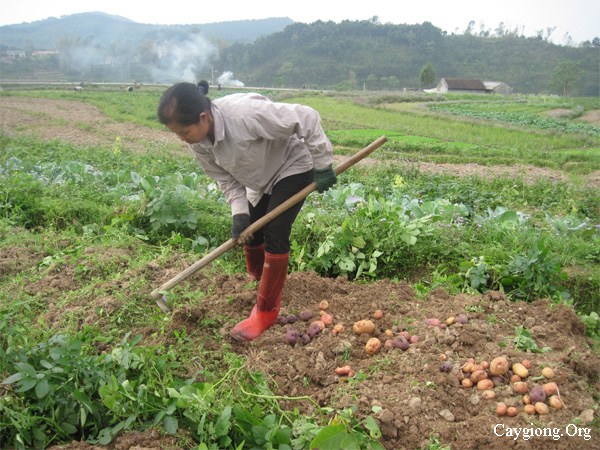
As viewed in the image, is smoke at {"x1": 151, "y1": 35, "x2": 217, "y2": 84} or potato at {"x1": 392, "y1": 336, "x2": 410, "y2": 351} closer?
potato at {"x1": 392, "y1": 336, "x2": 410, "y2": 351}

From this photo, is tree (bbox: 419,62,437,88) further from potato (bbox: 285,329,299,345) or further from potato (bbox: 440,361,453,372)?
potato (bbox: 440,361,453,372)

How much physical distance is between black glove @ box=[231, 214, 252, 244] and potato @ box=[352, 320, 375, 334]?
815 millimetres

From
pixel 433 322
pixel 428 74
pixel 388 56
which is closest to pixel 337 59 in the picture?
pixel 388 56

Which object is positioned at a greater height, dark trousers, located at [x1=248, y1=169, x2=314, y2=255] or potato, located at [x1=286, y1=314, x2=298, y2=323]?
dark trousers, located at [x1=248, y1=169, x2=314, y2=255]

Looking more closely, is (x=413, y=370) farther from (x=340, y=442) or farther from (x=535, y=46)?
(x=535, y=46)

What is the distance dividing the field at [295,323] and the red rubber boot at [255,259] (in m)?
0.10

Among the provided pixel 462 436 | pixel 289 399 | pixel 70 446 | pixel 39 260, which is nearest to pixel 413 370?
pixel 462 436

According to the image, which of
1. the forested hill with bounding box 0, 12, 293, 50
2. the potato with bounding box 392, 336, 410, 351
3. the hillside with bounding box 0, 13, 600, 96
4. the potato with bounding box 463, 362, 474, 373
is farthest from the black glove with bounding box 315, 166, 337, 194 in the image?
the forested hill with bounding box 0, 12, 293, 50

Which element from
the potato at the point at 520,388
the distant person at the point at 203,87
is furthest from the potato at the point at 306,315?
the distant person at the point at 203,87

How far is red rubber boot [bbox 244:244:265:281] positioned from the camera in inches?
113

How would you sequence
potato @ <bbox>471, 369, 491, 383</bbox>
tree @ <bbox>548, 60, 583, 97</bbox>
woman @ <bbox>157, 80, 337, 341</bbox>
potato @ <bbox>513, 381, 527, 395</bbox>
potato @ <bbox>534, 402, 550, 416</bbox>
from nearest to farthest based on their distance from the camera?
potato @ <bbox>534, 402, 550, 416</bbox>, potato @ <bbox>513, 381, 527, 395</bbox>, potato @ <bbox>471, 369, 491, 383</bbox>, woman @ <bbox>157, 80, 337, 341</bbox>, tree @ <bbox>548, 60, 583, 97</bbox>

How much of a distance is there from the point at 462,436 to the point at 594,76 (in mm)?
48816

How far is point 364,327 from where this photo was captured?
7.85 ft

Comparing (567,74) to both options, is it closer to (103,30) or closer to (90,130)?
(90,130)
